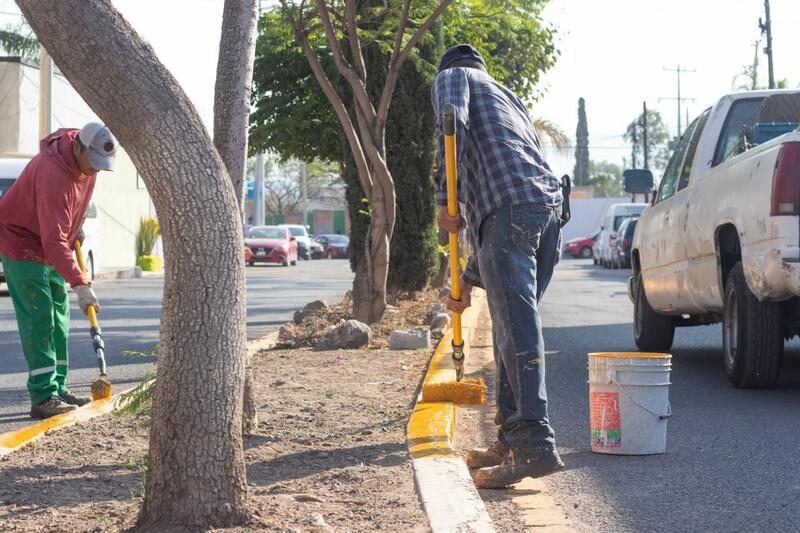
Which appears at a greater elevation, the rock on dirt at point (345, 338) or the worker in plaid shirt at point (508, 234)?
the worker in plaid shirt at point (508, 234)

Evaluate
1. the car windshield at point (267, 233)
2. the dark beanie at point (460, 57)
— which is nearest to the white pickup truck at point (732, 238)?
the dark beanie at point (460, 57)

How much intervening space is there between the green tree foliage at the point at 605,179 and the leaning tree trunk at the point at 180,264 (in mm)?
123272

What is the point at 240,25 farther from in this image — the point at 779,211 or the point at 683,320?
the point at 683,320

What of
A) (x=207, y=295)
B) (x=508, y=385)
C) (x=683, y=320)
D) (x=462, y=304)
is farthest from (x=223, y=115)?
(x=683, y=320)

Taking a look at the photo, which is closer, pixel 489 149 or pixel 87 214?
pixel 489 149

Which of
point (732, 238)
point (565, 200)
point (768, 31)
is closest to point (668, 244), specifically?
point (732, 238)

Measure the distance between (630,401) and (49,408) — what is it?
328 cm

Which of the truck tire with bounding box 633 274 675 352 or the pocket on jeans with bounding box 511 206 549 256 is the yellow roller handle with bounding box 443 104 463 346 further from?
the truck tire with bounding box 633 274 675 352

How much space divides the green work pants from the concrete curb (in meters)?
2.13

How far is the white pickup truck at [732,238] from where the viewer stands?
708 cm

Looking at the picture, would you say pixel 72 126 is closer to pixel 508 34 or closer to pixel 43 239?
pixel 508 34

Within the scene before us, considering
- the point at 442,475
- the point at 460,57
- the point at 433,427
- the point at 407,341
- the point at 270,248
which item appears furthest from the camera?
the point at 270,248

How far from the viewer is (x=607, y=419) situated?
5844 mm

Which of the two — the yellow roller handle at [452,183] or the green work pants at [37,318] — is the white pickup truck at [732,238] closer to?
the yellow roller handle at [452,183]
